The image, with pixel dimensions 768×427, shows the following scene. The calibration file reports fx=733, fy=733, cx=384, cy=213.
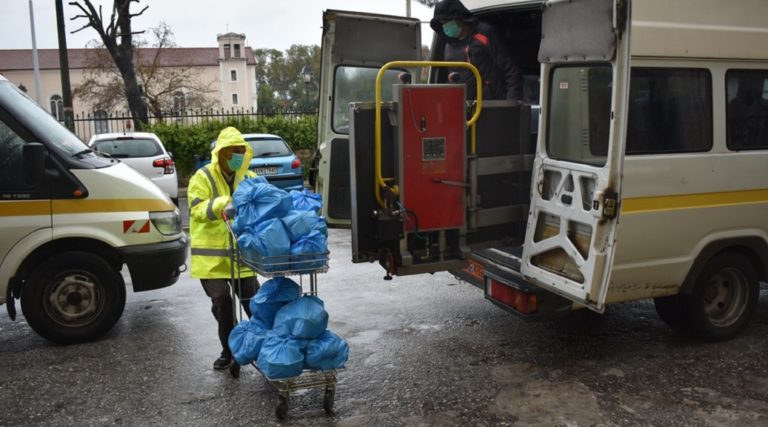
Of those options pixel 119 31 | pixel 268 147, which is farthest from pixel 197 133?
pixel 119 31

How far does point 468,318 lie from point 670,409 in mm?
2200

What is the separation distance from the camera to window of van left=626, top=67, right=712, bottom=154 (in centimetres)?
488

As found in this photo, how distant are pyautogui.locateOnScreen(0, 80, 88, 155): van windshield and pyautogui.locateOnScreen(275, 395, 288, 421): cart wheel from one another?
3026 millimetres

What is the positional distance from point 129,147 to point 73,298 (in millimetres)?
8855

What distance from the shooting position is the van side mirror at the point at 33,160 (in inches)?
222

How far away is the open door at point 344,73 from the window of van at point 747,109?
9.25 feet

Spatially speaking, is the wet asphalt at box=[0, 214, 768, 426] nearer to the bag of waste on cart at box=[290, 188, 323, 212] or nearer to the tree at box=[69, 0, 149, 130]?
the bag of waste on cart at box=[290, 188, 323, 212]

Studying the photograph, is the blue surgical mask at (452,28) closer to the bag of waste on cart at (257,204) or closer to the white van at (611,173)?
the white van at (611,173)

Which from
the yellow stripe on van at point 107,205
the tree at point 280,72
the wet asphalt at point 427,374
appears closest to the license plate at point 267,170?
the wet asphalt at point 427,374

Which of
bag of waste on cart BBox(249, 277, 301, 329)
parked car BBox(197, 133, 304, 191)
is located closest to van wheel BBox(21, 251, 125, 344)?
bag of waste on cart BBox(249, 277, 301, 329)

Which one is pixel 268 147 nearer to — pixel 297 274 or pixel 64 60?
pixel 64 60

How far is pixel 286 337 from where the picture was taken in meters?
4.39

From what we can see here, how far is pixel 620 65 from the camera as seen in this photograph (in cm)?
462

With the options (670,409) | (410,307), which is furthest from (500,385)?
(410,307)
